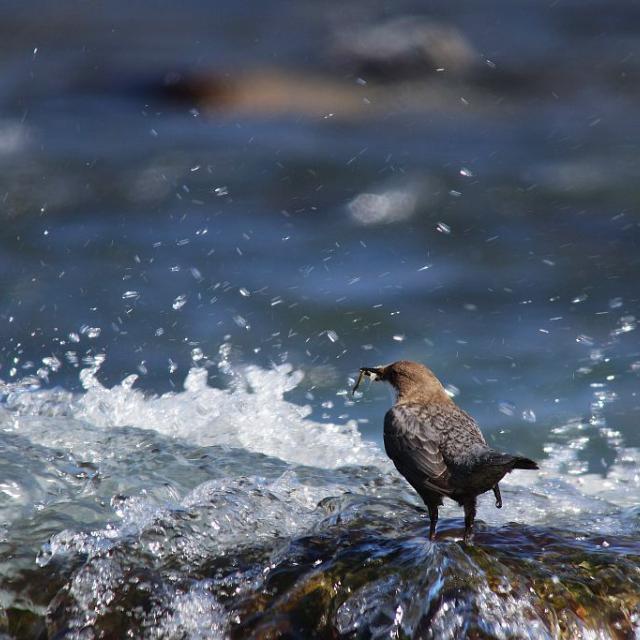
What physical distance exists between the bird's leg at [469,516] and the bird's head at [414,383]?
75 cm

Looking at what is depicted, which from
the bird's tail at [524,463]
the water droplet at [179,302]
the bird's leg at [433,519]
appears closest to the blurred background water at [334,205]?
the water droplet at [179,302]

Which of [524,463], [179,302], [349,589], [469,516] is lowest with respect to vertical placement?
[179,302]

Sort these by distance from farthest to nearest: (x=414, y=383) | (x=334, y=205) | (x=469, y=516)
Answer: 1. (x=334, y=205)
2. (x=414, y=383)
3. (x=469, y=516)

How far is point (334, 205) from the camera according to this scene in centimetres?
935

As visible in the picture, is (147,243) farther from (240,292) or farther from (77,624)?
(77,624)

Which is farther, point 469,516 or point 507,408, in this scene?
point 507,408

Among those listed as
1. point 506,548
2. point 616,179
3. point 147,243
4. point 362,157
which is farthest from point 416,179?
point 506,548

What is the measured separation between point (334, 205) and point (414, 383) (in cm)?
494

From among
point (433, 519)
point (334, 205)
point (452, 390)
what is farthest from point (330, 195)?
point (433, 519)

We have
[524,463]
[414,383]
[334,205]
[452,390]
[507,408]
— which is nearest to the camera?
[524,463]

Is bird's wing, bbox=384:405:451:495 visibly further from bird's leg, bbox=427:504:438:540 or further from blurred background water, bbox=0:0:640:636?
blurred background water, bbox=0:0:640:636

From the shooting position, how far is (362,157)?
394 inches

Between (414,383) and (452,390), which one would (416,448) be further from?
(452,390)

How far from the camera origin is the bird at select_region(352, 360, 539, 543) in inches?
144
